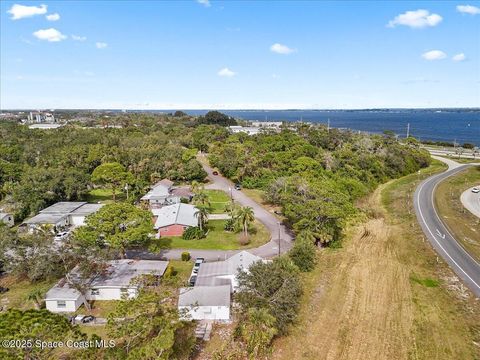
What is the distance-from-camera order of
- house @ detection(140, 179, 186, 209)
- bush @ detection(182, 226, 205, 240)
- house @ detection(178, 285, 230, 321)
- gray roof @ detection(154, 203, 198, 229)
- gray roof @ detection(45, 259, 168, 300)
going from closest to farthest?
1. house @ detection(178, 285, 230, 321)
2. gray roof @ detection(45, 259, 168, 300)
3. bush @ detection(182, 226, 205, 240)
4. gray roof @ detection(154, 203, 198, 229)
5. house @ detection(140, 179, 186, 209)

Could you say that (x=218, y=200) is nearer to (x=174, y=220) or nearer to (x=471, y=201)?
(x=174, y=220)

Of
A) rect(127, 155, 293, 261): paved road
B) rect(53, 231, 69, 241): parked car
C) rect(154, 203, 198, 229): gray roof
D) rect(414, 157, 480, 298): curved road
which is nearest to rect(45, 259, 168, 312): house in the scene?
rect(127, 155, 293, 261): paved road

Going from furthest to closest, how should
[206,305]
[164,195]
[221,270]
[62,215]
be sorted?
[164,195]
[62,215]
[221,270]
[206,305]

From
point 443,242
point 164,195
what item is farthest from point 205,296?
point 164,195

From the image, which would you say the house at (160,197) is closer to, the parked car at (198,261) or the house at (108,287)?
the parked car at (198,261)

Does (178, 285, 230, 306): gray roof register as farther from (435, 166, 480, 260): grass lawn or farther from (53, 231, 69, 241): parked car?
(435, 166, 480, 260): grass lawn

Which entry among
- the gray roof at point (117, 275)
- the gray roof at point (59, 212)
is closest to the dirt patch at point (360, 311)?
the gray roof at point (117, 275)

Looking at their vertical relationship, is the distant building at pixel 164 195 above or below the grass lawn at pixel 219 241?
above
